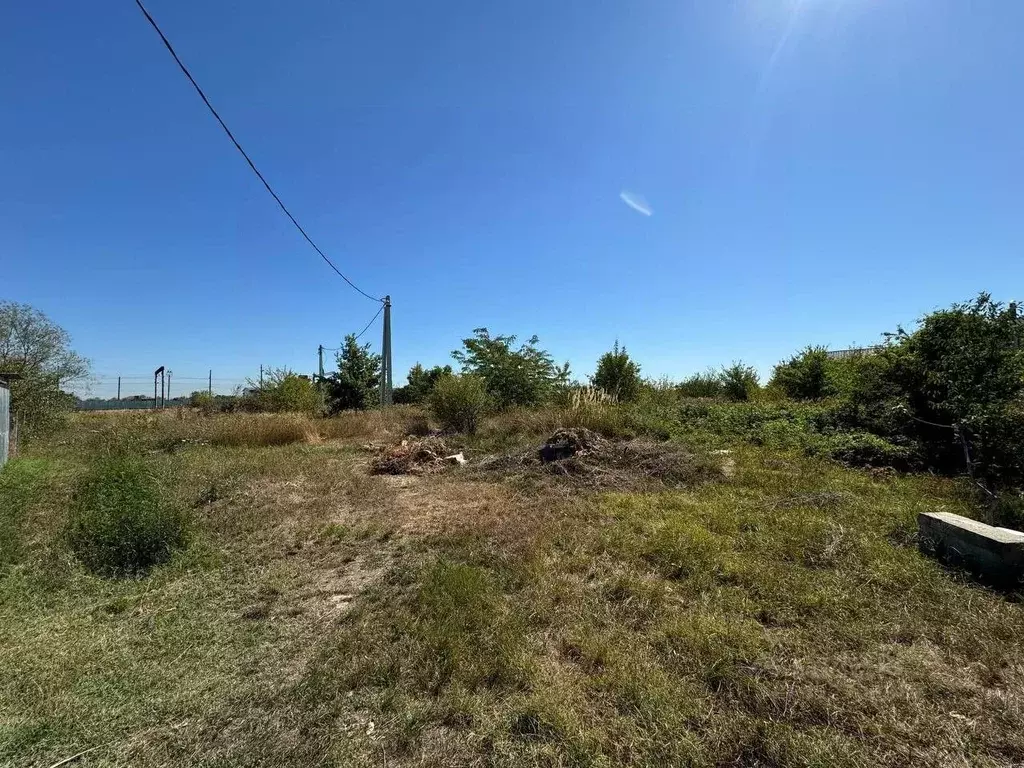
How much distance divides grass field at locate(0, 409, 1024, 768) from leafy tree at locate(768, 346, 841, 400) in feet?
43.7

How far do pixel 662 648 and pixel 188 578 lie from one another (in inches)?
133

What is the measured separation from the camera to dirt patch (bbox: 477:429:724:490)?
21.1 feet

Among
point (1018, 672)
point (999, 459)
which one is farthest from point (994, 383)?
point (1018, 672)

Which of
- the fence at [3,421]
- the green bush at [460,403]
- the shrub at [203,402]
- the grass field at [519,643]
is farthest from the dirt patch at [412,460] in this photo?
the shrub at [203,402]

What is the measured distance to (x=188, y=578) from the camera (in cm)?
349

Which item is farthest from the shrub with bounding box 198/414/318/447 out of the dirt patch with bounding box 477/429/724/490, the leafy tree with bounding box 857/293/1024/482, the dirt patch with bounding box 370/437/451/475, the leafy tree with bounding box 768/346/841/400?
the leafy tree with bounding box 768/346/841/400

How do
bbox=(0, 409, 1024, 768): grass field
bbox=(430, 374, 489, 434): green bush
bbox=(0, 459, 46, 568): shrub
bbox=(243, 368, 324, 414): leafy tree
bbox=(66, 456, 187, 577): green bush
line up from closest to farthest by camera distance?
1. bbox=(0, 409, 1024, 768): grass field
2. bbox=(66, 456, 187, 577): green bush
3. bbox=(0, 459, 46, 568): shrub
4. bbox=(430, 374, 489, 434): green bush
5. bbox=(243, 368, 324, 414): leafy tree

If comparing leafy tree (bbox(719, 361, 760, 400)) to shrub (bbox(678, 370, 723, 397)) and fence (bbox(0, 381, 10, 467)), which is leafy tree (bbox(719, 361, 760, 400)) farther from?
fence (bbox(0, 381, 10, 467))

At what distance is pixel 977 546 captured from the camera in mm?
3275

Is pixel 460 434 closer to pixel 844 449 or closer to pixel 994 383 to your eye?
pixel 844 449

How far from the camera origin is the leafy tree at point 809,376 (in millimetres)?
16578

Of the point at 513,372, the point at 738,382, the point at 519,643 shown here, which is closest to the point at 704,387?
the point at 738,382

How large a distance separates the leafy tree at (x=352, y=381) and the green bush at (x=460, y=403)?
765 cm

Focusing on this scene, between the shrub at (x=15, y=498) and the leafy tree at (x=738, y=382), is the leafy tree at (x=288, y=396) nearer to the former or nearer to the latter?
the shrub at (x=15, y=498)
